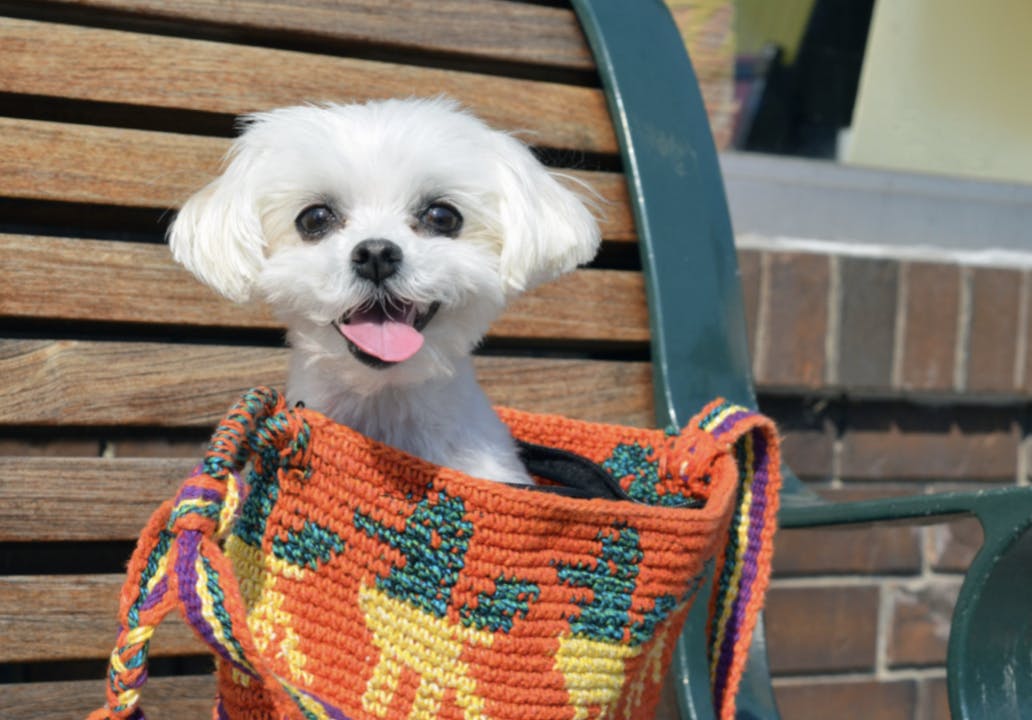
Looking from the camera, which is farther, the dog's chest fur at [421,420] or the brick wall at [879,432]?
the brick wall at [879,432]

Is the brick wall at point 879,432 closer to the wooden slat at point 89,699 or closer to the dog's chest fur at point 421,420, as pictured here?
the dog's chest fur at point 421,420

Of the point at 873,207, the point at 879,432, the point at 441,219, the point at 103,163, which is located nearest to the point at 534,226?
the point at 441,219

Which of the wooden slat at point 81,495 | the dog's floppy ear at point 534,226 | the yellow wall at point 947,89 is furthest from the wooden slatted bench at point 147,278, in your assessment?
the yellow wall at point 947,89

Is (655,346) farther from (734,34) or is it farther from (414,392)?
(734,34)

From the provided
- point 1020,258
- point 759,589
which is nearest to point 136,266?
point 759,589

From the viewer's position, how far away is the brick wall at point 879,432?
1.92 m

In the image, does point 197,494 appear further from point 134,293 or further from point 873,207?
point 873,207

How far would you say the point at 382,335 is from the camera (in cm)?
105

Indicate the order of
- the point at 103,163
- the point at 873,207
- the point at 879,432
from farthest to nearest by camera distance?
the point at 873,207 → the point at 879,432 → the point at 103,163

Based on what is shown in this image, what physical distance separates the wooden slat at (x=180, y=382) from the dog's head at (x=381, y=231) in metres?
0.22

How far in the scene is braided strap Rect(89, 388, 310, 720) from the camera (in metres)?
0.80

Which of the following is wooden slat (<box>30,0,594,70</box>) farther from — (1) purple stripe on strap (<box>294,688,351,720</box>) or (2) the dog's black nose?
(1) purple stripe on strap (<box>294,688,351,720</box>)

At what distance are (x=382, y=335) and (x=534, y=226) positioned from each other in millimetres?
190

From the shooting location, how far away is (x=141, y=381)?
1288 mm
